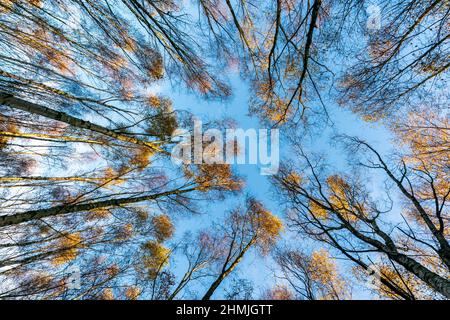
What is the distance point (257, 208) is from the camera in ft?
22.4

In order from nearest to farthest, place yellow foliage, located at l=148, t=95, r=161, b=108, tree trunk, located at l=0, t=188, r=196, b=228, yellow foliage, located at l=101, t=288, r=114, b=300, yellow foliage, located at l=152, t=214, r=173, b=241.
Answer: tree trunk, located at l=0, t=188, r=196, b=228 → yellow foliage, located at l=101, t=288, r=114, b=300 → yellow foliage, located at l=148, t=95, r=161, b=108 → yellow foliage, located at l=152, t=214, r=173, b=241

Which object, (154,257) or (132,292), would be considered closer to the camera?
(132,292)

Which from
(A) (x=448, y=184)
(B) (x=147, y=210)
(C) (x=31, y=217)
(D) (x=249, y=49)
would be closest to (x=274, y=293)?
(B) (x=147, y=210)

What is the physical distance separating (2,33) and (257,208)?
26.1 feet

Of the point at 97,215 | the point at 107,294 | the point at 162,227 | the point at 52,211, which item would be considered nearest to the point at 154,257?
the point at 162,227

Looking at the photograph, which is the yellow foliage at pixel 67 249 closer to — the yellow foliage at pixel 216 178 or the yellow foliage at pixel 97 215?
the yellow foliage at pixel 97 215

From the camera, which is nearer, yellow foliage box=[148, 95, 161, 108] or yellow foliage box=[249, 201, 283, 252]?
yellow foliage box=[148, 95, 161, 108]

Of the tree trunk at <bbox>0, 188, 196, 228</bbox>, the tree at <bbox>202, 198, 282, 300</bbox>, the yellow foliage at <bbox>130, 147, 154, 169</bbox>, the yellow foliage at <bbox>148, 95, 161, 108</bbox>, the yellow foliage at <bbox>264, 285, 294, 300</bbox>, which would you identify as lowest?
the yellow foliage at <bbox>264, 285, 294, 300</bbox>

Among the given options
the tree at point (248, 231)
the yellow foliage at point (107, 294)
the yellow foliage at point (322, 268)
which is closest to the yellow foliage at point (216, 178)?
the tree at point (248, 231)

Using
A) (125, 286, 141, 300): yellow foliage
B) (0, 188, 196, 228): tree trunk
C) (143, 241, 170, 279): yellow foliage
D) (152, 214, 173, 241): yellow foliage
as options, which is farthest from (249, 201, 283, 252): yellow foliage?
(125, 286, 141, 300): yellow foliage

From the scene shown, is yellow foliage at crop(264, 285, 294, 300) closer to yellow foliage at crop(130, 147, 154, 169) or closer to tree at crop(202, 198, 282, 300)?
tree at crop(202, 198, 282, 300)

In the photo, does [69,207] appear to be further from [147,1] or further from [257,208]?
[257,208]

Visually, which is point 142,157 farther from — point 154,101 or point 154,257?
point 154,257

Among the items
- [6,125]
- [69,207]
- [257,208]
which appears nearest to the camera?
[69,207]
